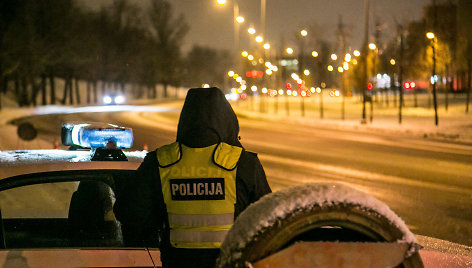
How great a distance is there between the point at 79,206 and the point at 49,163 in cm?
48

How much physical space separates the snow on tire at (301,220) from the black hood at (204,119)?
666mm

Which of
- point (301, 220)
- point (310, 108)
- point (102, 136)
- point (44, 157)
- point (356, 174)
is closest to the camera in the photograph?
point (301, 220)

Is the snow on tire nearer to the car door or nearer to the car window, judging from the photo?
the car door

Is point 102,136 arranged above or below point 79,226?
above

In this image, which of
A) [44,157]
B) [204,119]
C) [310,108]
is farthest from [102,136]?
[310,108]

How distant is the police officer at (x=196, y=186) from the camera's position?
2.54 meters

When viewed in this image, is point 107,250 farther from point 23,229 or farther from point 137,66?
point 137,66

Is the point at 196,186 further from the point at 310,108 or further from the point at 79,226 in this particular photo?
the point at 310,108

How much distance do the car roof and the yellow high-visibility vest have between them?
868 mm

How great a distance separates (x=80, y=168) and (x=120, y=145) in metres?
0.42

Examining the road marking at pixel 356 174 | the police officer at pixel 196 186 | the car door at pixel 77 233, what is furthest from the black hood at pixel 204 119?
the road marking at pixel 356 174

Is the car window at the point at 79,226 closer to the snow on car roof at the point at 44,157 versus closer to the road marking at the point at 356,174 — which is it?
the snow on car roof at the point at 44,157

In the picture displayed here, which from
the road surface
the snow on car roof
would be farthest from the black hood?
the road surface

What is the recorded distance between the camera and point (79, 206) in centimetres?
367
